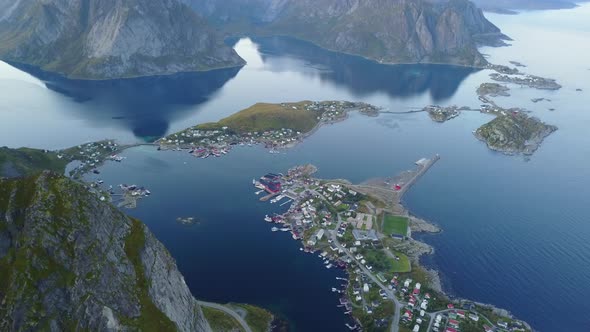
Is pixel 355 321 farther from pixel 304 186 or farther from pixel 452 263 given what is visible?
pixel 304 186

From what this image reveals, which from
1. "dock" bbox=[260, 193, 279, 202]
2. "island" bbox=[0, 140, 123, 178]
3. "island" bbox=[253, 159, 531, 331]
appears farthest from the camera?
"dock" bbox=[260, 193, 279, 202]

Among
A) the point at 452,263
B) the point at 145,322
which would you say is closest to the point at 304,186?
the point at 452,263

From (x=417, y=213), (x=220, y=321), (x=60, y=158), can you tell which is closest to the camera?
(x=220, y=321)

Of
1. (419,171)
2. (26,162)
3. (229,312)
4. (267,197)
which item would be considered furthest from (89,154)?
(419,171)

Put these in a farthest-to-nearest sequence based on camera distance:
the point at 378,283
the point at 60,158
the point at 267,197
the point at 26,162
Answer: the point at 60,158, the point at 26,162, the point at 267,197, the point at 378,283

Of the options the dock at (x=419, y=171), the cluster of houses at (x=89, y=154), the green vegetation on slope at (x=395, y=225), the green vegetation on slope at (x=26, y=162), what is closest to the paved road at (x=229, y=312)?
the green vegetation on slope at (x=395, y=225)

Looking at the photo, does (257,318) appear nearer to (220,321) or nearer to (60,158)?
(220,321)

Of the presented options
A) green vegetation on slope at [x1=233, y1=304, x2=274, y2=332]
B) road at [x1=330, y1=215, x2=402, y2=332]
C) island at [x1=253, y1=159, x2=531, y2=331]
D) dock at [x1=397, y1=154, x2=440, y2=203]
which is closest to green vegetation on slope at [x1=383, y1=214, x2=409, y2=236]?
island at [x1=253, y1=159, x2=531, y2=331]

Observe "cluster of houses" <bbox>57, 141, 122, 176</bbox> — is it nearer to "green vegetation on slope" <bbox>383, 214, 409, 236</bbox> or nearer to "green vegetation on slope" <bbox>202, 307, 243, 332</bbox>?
"green vegetation on slope" <bbox>202, 307, 243, 332</bbox>
